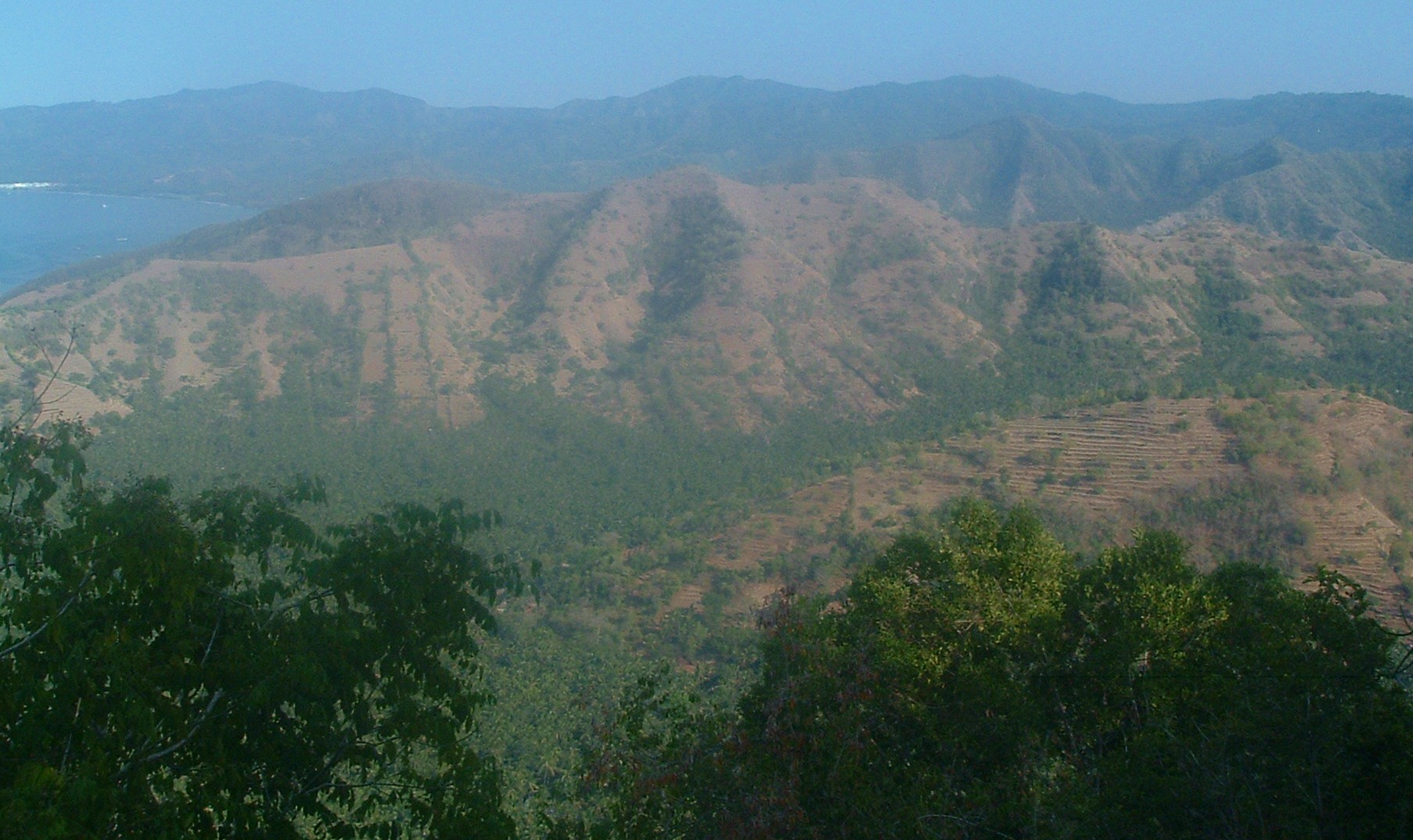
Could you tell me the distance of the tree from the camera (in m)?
4.67

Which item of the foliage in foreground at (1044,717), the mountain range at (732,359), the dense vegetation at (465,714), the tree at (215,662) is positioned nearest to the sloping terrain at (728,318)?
the mountain range at (732,359)

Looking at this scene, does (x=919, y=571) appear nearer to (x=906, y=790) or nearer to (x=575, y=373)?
(x=906, y=790)

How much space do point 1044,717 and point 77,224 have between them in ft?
465

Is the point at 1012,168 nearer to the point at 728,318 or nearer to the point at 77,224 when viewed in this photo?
the point at 728,318

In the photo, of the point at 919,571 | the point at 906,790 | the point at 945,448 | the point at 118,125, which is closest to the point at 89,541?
the point at 906,790

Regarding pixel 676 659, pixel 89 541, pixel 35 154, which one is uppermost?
pixel 35 154

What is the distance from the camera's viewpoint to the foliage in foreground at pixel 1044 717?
Result: 5641 millimetres

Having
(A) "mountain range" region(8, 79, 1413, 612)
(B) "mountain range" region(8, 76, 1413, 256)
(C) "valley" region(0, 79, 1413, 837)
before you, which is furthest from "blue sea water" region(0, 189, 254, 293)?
(A) "mountain range" region(8, 79, 1413, 612)

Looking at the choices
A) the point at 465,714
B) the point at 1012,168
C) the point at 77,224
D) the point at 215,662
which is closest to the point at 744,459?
the point at 465,714

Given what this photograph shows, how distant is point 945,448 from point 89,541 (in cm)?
4280

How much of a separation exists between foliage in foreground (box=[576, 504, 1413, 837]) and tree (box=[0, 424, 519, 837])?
179 cm

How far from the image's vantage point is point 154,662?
5.37m

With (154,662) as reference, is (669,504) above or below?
below

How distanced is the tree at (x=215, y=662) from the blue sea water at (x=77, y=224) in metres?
94.0
